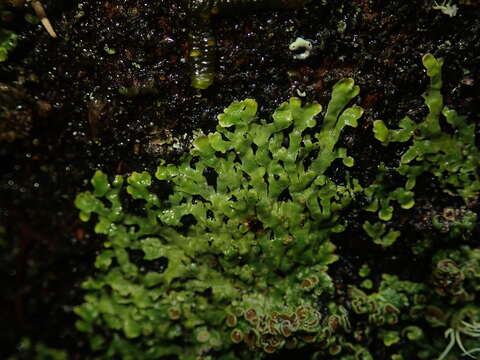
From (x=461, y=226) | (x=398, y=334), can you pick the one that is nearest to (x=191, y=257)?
(x=398, y=334)

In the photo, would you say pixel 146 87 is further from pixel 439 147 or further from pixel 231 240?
pixel 439 147

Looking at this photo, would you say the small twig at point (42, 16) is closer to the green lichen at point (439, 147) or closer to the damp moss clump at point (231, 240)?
the damp moss clump at point (231, 240)

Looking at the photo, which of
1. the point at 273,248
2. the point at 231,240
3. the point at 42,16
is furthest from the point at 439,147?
the point at 42,16

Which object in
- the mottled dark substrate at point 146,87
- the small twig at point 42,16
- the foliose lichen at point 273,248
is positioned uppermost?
the small twig at point 42,16

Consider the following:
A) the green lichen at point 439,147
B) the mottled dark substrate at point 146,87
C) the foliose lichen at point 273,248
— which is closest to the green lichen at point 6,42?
the mottled dark substrate at point 146,87

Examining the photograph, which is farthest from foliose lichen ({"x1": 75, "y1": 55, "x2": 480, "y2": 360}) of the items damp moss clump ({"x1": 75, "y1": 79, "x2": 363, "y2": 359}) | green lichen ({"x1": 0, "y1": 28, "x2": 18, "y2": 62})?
green lichen ({"x1": 0, "y1": 28, "x2": 18, "y2": 62})

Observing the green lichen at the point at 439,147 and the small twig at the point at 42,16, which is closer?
the small twig at the point at 42,16
